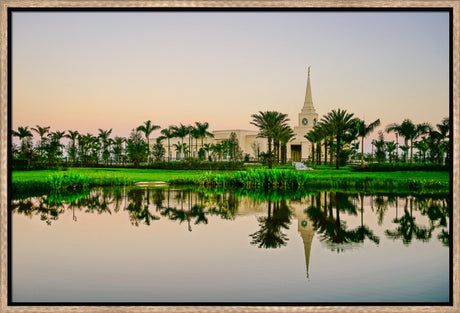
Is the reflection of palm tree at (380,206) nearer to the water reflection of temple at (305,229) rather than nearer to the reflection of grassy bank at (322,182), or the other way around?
the water reflection of temple at (305,229)

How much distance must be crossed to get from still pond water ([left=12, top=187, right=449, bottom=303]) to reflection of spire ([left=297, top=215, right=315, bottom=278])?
2 centimetres

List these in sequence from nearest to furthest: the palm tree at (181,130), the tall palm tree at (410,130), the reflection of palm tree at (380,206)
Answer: the reflection of palm tree at (380,206) → the tall palm tree at (410,130) → the palm tree at (181,130)

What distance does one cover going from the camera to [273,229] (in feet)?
29.7

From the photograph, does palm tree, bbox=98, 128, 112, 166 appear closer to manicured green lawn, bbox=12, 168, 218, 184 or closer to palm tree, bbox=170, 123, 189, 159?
palm tree, bbox=170, 123, 189, 159

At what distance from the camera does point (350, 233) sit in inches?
338

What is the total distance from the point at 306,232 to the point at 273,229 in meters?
0.80

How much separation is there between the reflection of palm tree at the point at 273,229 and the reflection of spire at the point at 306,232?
32 cm

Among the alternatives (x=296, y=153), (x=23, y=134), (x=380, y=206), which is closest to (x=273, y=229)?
(x=380, y=206)

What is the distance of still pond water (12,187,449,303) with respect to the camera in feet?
16.9

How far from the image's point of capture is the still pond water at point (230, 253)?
516cm

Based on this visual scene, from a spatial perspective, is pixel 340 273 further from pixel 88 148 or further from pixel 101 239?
pixel 88 148

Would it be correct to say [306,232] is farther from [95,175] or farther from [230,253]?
[95,175]

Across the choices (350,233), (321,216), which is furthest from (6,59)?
(321,216)

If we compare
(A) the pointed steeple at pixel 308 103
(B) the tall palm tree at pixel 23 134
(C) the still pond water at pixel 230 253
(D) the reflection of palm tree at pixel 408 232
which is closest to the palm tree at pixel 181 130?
(B) the tall palm tree at pixel 23 134
